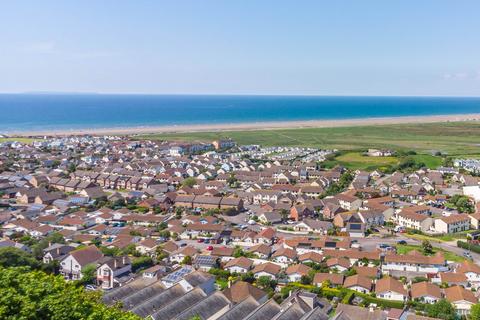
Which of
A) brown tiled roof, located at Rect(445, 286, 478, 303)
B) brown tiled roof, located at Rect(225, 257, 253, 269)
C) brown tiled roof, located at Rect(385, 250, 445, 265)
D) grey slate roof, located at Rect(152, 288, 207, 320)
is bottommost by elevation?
brown tiled roof, located at Rect(225, 257, 253, 269)

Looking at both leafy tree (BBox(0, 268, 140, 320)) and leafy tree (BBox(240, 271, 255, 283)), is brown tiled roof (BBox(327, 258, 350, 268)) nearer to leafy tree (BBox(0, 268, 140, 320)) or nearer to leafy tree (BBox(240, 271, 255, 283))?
leafy tree (BBox(240, 271, 255, 283))

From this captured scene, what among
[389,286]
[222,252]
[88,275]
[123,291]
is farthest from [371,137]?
[123,291]

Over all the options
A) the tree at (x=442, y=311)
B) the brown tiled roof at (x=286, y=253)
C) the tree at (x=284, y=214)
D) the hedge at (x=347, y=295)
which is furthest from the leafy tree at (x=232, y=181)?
the tree at (x=442, y=311)

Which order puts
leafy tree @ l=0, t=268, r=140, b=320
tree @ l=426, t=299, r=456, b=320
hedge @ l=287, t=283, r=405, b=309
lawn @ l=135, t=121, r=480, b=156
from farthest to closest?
lawn @ l=135, t=121, r=480, b=156 → hedge @ l=287, t=283, r=405, b=309 → tree @ l=426, t=299, r=456, b=320 → leafy tree @ l=0, t=268, r=140, b=320

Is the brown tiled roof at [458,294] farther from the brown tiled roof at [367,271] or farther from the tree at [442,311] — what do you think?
the brown tiled roof at [367,271]

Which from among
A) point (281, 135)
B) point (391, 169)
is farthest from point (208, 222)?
point (281, 135)

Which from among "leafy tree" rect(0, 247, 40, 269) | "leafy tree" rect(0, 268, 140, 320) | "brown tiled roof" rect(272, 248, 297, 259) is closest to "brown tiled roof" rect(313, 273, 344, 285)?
"brown tiled roof" rect(272, 248, 297, 259)
